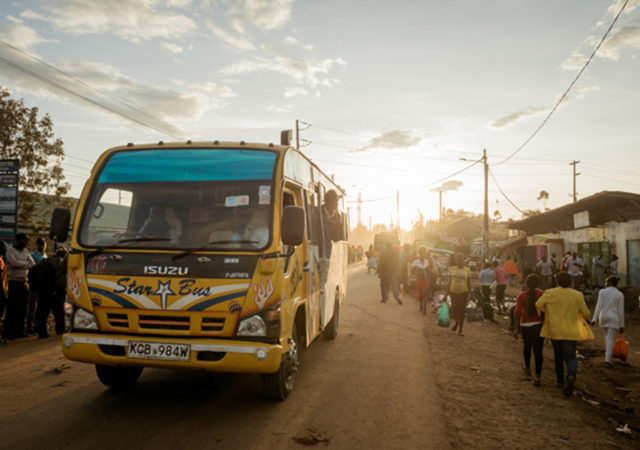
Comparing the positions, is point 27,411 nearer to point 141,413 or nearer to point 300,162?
point 141,413

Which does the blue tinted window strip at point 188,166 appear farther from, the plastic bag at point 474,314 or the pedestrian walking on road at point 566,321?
the plastic bag at point 474,314

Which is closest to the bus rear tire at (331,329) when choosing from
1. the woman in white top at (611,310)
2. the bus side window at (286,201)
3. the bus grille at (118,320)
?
the bus side window at (286,201)

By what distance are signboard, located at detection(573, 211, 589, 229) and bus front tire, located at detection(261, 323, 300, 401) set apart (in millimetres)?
21565

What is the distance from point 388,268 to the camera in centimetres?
1627

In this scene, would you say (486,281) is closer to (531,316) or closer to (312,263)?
(531,316)

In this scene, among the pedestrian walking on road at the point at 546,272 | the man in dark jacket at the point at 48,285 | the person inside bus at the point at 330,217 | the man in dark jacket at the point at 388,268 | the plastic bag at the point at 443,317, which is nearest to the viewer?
the person inside bus at the point at 330,217

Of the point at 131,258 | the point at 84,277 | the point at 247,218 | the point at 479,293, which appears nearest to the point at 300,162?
the point at 247,218

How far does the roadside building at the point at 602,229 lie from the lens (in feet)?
63.1

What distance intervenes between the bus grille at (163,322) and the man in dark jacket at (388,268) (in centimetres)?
1181

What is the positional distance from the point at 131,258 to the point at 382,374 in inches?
161

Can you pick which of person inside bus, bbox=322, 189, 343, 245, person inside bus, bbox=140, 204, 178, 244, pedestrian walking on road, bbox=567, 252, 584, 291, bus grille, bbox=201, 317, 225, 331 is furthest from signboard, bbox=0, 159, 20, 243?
pedestrian walking on road, bbox=567, 252, 584, 291

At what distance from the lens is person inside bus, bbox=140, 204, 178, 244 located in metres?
5.00

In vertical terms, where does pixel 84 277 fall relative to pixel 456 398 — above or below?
above

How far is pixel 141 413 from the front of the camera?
16.6 feet
